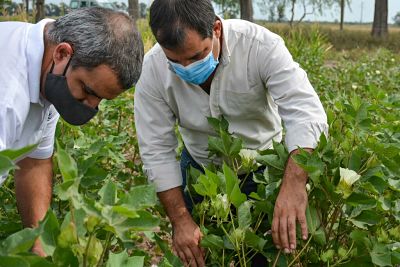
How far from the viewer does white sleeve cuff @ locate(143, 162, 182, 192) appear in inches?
88.5

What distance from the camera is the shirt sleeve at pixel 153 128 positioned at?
7.64ft

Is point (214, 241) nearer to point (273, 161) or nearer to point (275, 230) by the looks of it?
point (275, 230)

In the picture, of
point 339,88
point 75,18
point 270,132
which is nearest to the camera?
point 75,18

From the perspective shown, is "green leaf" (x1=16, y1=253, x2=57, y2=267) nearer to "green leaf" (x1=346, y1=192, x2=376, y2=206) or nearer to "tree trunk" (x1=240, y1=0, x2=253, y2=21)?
"green leaf" (x1=346, y1=192, x2=376, y2=206)

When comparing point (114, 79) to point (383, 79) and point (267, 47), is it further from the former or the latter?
point (383, 79)

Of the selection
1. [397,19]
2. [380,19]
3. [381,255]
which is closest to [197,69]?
[381,255]

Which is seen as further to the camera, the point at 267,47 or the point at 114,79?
the point at 267,47

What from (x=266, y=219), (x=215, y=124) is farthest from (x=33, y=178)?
(x=266, y=219)

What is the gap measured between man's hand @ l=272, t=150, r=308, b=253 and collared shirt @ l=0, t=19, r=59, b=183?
0.76 metres

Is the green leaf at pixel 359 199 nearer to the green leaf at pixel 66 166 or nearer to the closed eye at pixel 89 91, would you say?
the closed eye at pixel 89 91

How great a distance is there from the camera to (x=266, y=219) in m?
1.95

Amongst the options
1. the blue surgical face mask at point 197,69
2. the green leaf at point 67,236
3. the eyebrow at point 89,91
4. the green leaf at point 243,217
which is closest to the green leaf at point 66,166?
the green leaf at point 67,236

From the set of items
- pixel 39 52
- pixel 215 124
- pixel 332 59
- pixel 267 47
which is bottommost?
pixel 332 59

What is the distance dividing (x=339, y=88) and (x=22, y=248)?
19.0 ft
